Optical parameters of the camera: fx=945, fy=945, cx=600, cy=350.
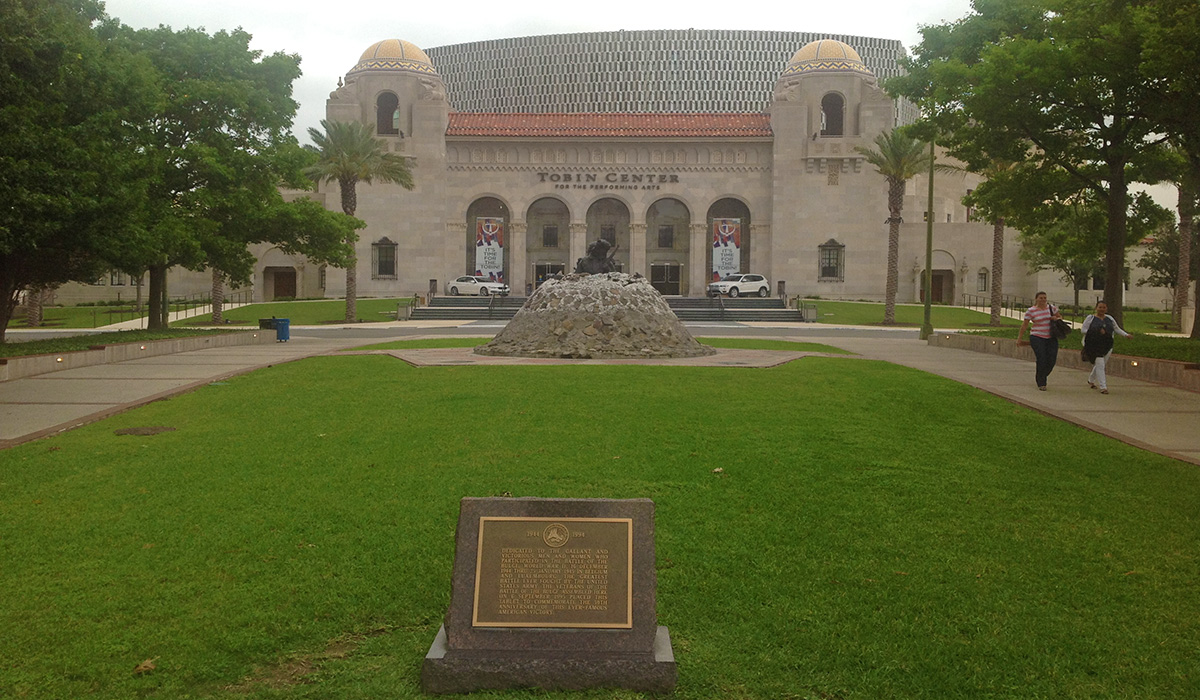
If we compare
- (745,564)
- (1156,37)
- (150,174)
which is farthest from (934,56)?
(745,564)

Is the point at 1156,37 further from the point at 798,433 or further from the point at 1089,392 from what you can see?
the point at 798,433

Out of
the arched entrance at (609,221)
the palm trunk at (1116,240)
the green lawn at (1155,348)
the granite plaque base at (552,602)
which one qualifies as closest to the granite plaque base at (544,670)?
the granite plaque base at (552,602)

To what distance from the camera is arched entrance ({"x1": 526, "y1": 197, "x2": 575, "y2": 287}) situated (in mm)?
69875

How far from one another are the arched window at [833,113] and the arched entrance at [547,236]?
19.9m

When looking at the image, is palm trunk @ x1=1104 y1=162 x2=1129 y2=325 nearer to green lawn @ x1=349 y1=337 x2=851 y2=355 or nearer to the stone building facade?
green lawn @ x1=349 y1=337 x2=851 y2=355

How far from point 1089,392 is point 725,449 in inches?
371

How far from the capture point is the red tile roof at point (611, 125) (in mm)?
66562

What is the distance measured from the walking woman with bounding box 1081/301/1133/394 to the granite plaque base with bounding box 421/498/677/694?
1369 cm

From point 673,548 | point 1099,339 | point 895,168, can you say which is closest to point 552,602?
point 673,548

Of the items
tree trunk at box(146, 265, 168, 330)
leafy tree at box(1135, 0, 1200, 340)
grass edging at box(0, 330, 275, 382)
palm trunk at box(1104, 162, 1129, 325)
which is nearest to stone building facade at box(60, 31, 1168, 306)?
tree trunk at box(146, 265, 168, 330)

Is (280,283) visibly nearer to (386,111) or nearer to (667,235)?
(386,111)

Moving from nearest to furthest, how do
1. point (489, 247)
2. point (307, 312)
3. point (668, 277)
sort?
point (307, 312) < point (489, 247) < point (668, 277)

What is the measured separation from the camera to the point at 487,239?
217 ft

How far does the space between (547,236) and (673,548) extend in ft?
212
